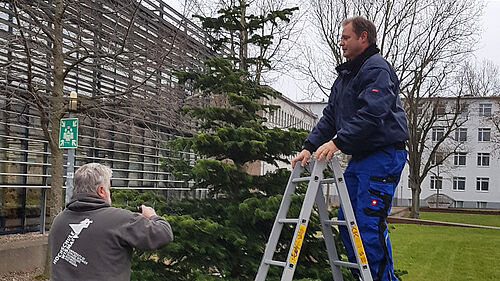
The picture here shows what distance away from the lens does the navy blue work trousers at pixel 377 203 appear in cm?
367

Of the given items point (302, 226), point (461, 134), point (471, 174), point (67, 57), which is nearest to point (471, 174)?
point (471, 174)

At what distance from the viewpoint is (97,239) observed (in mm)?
3365

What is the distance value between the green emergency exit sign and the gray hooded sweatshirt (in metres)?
5.92

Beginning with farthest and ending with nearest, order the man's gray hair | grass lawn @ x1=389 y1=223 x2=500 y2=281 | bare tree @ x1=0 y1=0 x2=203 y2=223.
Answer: grass lawn @ x1=389 y1=223 x2=500 y2=281, bare tree @ x1=0 y1=0 x2=203 y2=223, the man's gray hair

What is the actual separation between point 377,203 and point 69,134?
264 inches

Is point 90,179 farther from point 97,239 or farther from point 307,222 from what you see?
point 307,222

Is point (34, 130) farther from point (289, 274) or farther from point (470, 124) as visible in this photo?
point (470, 124)

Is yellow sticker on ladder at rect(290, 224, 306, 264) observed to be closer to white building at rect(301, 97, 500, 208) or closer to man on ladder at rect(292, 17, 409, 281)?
man on ladder at rect(292, 17, 409, 281)

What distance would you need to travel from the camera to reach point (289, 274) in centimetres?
361

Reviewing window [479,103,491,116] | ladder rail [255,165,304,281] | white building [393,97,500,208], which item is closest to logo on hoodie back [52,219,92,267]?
ladder rail [255,165,304,281]

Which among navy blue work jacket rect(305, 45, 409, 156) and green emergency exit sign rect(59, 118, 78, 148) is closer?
navy blue work jacket rect(305, 45, 409, 156)

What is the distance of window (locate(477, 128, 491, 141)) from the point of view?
7331 cm

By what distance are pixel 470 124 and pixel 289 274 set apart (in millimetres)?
76129

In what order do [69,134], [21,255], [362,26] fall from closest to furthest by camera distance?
1. [362,26]
2. [69,134]
3. [21,255]
